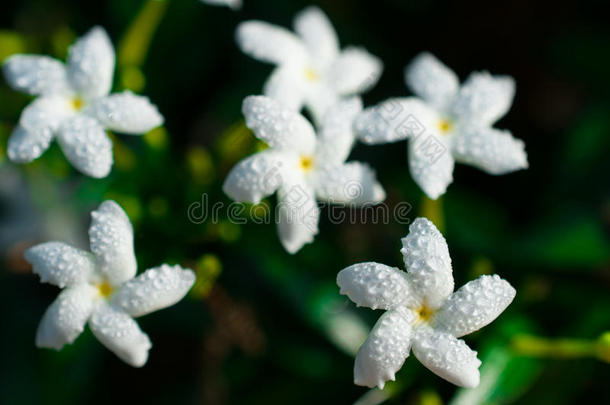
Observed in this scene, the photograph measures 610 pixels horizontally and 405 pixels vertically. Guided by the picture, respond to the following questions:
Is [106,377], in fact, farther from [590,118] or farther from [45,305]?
[590,118]

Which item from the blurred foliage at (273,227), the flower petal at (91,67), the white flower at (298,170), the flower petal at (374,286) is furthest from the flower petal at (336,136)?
the flower petal at (91,67)

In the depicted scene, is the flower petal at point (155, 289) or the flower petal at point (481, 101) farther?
the flower petal at point (481, 101)

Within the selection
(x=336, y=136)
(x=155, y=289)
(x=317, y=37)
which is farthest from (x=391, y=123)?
(x=155, y=289)

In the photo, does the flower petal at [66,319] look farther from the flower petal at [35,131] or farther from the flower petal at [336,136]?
the flower petal at [336,136]

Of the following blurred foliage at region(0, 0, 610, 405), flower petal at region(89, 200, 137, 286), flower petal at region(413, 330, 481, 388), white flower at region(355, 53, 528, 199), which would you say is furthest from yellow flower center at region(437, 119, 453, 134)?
flower petal at region(89, 200, 137, 286)

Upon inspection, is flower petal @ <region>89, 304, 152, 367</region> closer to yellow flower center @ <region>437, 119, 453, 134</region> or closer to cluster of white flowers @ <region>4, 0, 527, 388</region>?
cluster of white flowers @ <region>4, 0, 527, 388</region>

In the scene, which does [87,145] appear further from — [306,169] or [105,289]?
[306,169]

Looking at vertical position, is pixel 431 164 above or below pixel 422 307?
above
